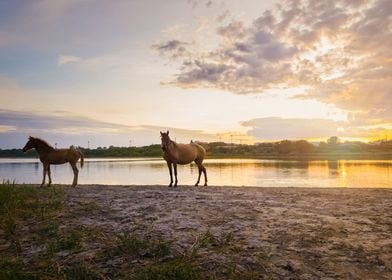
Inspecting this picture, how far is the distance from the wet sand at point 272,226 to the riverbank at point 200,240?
0.7 inches

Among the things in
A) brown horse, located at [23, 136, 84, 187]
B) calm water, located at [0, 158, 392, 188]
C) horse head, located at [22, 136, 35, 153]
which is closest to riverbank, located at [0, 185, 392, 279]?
brown horse, located at [23, 136, 84, 187]

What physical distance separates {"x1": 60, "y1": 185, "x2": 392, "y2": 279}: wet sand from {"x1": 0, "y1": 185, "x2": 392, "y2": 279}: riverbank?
2cm

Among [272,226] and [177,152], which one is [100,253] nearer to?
[272,226]

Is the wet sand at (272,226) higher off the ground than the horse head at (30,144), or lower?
lower

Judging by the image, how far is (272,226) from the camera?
6375 mm

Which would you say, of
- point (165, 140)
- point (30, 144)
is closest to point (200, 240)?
point (165, 140)

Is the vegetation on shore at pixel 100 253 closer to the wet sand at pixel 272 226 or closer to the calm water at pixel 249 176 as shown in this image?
the wet sand at pixel 272 226

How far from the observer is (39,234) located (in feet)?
20.6

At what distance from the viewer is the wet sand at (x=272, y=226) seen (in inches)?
185

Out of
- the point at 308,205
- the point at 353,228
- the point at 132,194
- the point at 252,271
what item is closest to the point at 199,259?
the point at 252,271

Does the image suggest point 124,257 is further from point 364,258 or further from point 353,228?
point 353,228

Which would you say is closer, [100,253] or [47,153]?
[100,253]

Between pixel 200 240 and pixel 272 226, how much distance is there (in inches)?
66.4

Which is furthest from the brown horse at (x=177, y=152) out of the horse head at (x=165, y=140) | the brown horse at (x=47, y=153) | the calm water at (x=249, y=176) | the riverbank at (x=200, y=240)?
the calm water at (x=249, y=176)
